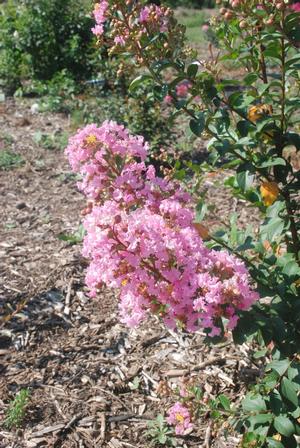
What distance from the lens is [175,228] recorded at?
1.57 metres

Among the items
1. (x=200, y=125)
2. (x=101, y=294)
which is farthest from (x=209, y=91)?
(x=101, y=294)

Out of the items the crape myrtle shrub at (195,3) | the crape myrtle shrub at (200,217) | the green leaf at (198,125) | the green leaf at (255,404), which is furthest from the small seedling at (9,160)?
the crape myrtle shrub at (195,3)

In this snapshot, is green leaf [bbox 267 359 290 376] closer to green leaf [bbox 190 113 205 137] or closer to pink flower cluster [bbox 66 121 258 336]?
pink flower cluster [bbox 66 121 258 336]

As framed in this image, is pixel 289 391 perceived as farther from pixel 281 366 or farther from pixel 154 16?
pixel 154 16

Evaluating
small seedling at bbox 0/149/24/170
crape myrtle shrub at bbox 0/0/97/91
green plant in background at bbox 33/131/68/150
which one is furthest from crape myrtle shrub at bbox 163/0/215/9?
small seedling at bbox 0/149/24/170

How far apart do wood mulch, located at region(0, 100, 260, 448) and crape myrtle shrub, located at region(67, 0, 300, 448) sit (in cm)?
42

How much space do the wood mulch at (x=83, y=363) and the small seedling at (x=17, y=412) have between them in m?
0.03

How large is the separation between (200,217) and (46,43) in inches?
246

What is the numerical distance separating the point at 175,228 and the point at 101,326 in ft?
5.00

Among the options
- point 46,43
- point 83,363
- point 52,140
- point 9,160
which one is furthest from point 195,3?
point 83,363

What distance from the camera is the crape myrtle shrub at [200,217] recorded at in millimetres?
1514

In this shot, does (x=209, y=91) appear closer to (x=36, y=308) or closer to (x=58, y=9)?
(x=36, y=308)

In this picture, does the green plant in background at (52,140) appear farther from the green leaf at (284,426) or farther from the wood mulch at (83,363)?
the green leaf at (284,426)

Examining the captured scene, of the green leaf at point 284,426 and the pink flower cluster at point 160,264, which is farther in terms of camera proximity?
the green leaf at point 284,426
